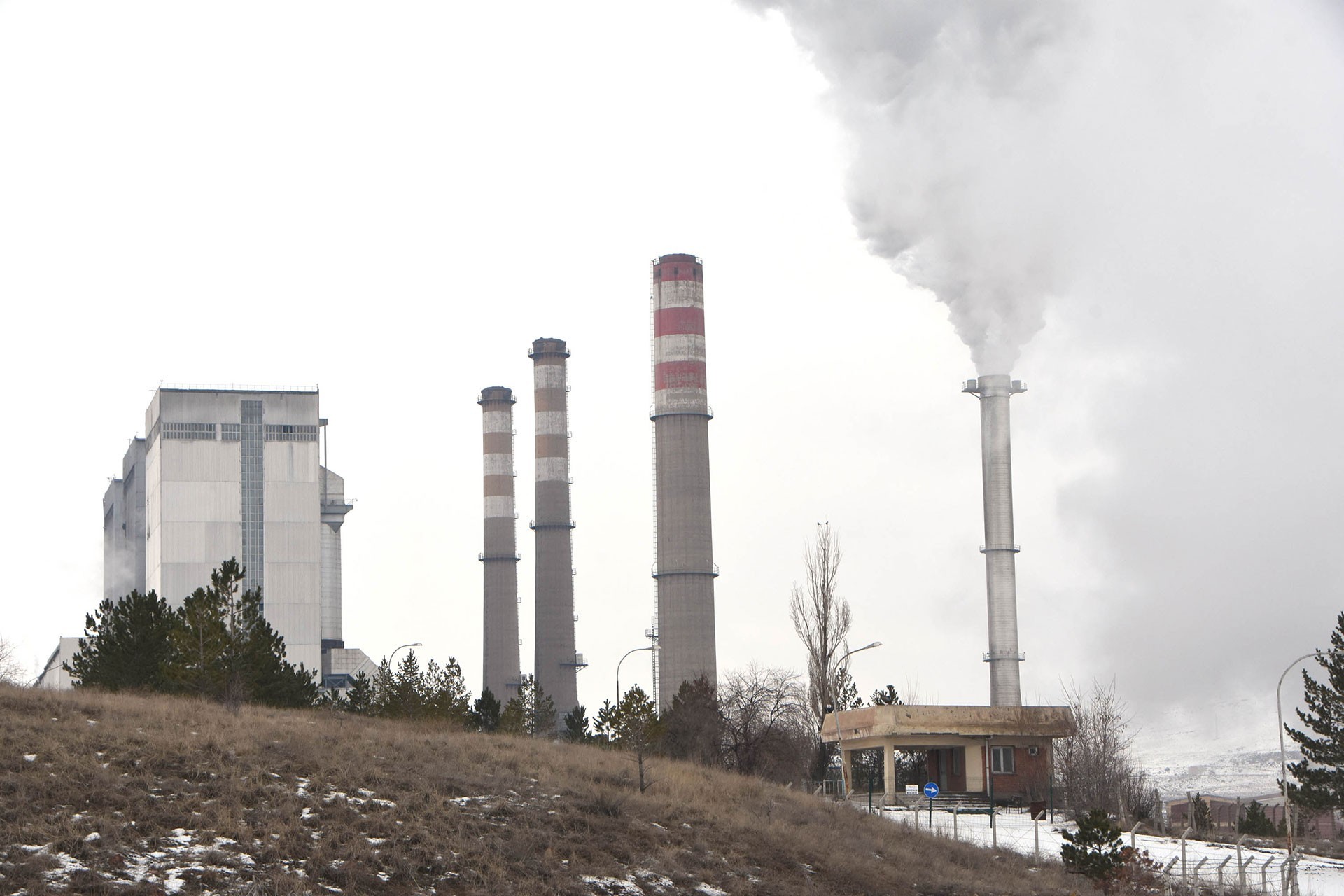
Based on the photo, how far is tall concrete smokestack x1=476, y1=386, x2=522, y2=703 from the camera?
11206cm

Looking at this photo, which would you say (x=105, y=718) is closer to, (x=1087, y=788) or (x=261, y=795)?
(x=261, y=795)

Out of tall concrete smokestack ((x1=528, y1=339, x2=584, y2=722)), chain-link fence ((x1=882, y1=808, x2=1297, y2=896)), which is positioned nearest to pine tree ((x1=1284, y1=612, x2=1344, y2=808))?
chain-link fence ((x1=882, y1=808, x2=1297, y2=896))

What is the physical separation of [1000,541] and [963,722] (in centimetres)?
2223

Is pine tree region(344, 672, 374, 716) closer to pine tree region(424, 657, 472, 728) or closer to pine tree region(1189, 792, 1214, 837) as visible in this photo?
pine tree region(424, 657, 472, 728)

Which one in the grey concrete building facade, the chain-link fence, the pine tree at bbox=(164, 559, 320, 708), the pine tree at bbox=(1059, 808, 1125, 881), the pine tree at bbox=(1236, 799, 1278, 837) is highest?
the grey concrete building facade

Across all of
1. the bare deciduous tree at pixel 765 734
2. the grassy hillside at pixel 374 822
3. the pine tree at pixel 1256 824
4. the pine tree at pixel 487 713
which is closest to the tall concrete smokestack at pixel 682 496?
the bare deciduous tree at pixel 765 734

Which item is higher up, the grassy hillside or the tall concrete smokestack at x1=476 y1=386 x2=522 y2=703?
the tall concrete smokestack at x1=476 y1=386 x2=522 y2=703

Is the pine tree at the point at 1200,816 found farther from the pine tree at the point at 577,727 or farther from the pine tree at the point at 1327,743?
the pine tree at the point at 577,727

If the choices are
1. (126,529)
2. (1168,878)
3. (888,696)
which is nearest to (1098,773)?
(888,696)

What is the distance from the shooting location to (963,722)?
5772cm

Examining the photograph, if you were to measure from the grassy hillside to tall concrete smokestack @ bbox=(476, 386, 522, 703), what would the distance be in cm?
7772

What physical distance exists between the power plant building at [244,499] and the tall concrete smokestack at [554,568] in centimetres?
1663

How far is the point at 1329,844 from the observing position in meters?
52.2

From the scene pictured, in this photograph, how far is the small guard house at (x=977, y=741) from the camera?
187 ft
